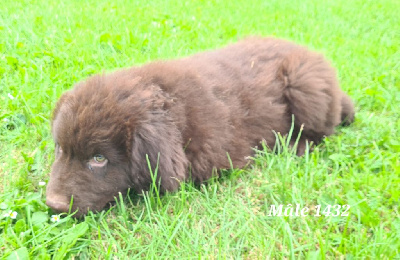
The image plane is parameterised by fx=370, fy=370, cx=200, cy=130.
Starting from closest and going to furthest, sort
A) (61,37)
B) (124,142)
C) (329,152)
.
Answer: (124,142), (329,152), (61,37)

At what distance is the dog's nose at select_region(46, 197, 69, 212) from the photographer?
243cm

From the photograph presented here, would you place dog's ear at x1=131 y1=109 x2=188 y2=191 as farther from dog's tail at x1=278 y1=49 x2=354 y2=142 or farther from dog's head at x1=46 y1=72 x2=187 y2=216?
dog's tail at x1=278 y1=49 x2=354 y2=142

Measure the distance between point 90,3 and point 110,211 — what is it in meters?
5.29

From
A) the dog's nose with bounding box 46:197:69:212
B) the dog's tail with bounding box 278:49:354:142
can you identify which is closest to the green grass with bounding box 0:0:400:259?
the dog's nose with bounding box 46:197:69:212

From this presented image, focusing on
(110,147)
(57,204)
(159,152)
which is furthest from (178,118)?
(57,204)

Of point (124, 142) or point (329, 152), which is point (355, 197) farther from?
point (124, 142)

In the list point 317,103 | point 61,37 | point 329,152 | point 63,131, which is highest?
point 61,37

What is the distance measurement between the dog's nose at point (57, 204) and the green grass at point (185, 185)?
0.10 metres

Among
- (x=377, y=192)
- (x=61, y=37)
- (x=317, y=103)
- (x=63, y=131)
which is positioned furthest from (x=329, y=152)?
(x=61, y=37)

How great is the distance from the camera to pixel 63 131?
2.62 m

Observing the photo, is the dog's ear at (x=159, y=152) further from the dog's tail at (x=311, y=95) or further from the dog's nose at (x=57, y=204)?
the dog's tail at (x=311, y=95)

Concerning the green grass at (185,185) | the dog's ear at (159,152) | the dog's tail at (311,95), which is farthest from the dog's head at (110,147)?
the dog's tail at (311,95)

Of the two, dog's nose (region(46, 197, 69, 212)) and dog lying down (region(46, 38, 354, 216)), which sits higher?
dog lying down (region(46, 38, 354, 216))

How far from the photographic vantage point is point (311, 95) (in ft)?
12.0
